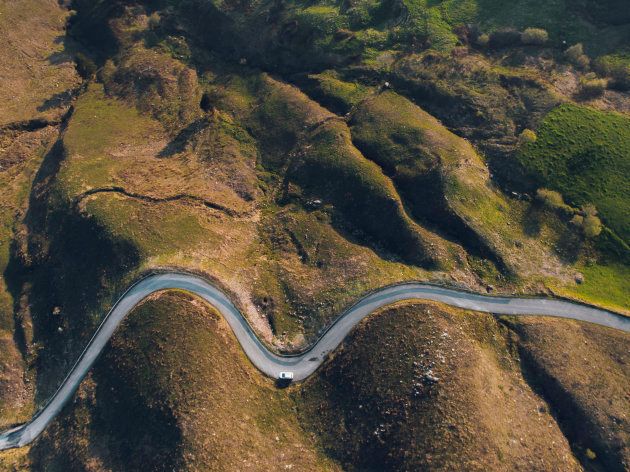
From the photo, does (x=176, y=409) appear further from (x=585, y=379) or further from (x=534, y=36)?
(x=534, y=36)

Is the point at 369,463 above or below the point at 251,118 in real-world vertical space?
below

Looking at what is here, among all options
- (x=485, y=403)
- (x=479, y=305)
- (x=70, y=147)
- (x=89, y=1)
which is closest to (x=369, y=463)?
(x=485, y=403)

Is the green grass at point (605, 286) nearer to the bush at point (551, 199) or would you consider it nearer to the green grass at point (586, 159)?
the green grass at point (586, 159)

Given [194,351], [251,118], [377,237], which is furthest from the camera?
[251,118]

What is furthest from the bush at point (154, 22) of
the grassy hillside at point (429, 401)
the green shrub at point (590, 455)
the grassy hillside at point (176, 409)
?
the green shrub at point (590, 455)

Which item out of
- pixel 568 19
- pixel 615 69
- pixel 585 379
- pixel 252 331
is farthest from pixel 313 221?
pixel 568 19

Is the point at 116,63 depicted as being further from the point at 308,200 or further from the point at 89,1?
the point at 308,200
